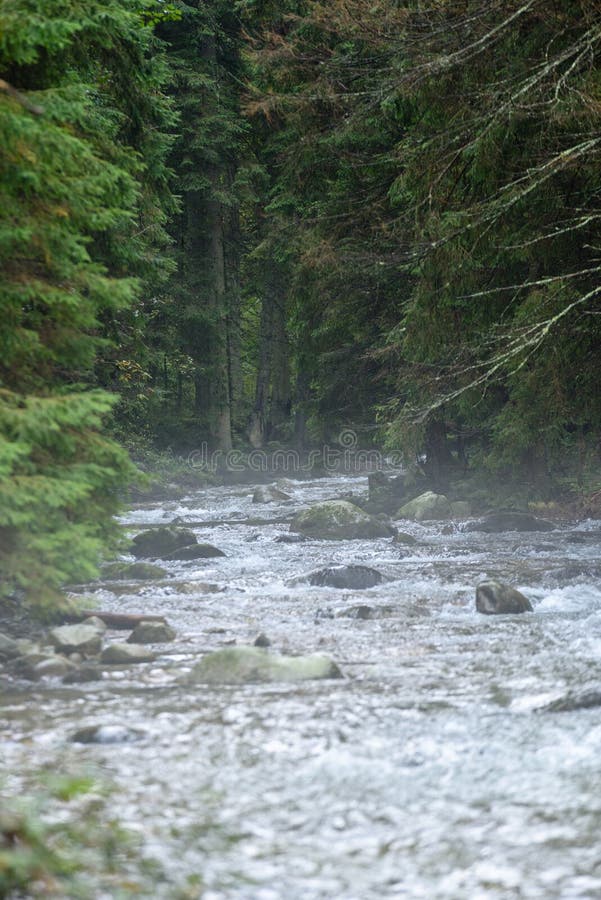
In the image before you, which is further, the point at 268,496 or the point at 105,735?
the point at 268,496

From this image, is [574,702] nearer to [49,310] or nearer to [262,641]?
[262,641]

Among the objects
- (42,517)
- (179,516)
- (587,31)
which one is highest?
(587,31)

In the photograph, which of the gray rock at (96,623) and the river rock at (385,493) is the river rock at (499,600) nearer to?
the gray rock at (96,623)

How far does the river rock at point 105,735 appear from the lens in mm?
5691

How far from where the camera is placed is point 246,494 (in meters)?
24.6

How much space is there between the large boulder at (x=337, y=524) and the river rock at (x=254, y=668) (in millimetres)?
9016

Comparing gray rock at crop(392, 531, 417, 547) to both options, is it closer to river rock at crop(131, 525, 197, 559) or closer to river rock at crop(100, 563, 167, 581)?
river rock at crop(131, 525, 197, 559)

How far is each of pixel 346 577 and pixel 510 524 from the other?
6.35m

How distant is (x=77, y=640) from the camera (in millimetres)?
8070

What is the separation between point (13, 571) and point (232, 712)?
174cm

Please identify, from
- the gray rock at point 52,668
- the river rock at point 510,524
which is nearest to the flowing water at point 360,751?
the gray rock at point 52,668

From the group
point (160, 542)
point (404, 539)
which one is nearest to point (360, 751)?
point (160, 542)

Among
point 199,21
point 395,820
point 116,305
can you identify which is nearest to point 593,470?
point 116,305

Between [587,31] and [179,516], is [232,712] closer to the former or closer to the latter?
[587,31]
